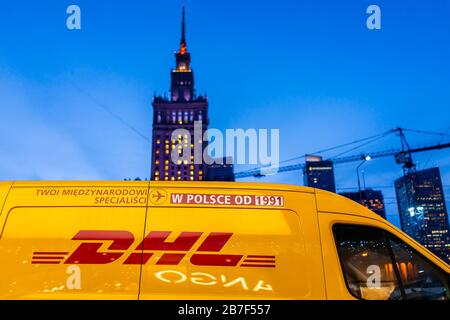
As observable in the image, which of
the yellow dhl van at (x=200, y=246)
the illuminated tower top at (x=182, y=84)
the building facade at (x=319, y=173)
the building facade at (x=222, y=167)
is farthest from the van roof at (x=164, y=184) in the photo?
the illuminated tower top at (x=182, y=84)

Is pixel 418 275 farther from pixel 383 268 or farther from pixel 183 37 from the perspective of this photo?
pixel 183 37

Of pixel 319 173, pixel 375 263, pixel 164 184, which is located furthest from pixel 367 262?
pixel 319 173

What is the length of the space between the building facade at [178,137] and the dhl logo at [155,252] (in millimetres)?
125990

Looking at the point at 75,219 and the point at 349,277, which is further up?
the point at 75,219

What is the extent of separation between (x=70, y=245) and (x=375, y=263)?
3.17 metres

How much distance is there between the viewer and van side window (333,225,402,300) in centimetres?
394

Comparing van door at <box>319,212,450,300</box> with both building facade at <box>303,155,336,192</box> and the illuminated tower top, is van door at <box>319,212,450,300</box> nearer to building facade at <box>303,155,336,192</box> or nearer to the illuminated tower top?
building facade at <box>303,155,336,192</box>

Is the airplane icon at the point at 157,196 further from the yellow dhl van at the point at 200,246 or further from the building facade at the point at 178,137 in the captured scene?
the building facade at the point at 178,137

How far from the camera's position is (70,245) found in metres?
3.78
